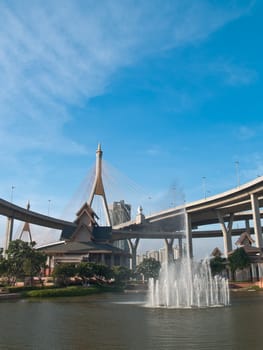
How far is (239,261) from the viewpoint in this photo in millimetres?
62656

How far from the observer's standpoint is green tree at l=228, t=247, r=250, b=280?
62.5 metres

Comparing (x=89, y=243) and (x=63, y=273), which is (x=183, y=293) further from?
(x=89, y=243)

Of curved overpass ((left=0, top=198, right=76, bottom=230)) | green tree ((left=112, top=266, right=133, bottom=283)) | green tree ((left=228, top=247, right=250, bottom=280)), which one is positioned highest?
curved overpass ((left=0, top=198, right=76, bottom=230))

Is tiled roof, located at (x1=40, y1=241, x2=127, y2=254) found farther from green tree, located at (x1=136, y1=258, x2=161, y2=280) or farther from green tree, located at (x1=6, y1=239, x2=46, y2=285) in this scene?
green tree, located at (x1=6, y1=239, x2=46, y2=285)

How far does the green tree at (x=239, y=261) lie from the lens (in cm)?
6253

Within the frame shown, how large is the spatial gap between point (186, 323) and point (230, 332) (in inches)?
125

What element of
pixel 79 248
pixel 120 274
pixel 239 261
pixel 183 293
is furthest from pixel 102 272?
pixel 183 293

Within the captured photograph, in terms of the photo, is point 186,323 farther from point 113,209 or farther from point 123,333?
point 113,209

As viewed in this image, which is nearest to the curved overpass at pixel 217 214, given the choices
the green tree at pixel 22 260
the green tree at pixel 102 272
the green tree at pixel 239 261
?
the green tree at pixel 239 261

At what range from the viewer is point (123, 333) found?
15656mm

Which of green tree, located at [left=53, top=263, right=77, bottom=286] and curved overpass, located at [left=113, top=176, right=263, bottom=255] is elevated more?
curved overpass, located at [left=113, top=176, right=263, bottom=255]

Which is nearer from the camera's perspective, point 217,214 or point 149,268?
point 149,268

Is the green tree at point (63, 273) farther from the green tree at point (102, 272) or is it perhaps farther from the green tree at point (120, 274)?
the green tree at point (120, 274)

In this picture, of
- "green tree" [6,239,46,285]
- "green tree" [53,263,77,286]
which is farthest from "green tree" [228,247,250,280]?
"green tree" [6,239,46,285]
